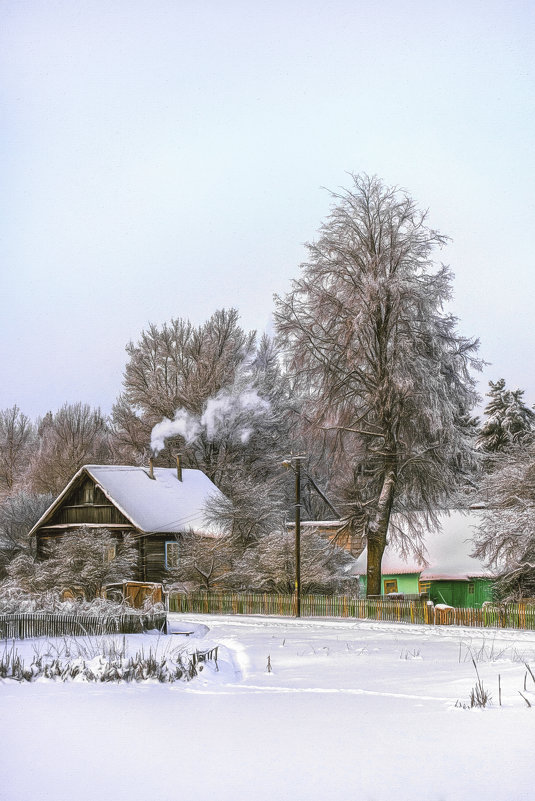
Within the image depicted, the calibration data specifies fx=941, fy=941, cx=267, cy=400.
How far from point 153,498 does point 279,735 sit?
39.1m

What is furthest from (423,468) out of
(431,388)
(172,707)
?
(172,707)

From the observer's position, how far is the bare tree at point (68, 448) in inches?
2923

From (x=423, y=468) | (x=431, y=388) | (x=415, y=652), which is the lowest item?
(x=415, y=652)

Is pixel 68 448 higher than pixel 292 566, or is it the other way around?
pixel 68 448

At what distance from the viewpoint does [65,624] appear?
24.1 meters

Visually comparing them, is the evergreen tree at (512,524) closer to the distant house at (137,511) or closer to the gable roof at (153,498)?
the distant house at (137,511)

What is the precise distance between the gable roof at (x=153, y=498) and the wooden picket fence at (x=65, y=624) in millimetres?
22573

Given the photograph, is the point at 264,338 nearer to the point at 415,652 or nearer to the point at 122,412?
the point at 122,412

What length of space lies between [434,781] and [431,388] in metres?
27.1

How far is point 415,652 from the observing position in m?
21.9

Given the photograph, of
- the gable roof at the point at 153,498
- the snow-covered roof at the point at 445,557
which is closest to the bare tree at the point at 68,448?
the gable roof at the point at 153,498

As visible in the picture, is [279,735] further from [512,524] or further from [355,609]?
[355,609]

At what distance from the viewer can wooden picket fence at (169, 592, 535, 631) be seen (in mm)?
30891

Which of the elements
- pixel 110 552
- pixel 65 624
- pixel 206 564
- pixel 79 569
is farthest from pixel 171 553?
pixel 65 624
